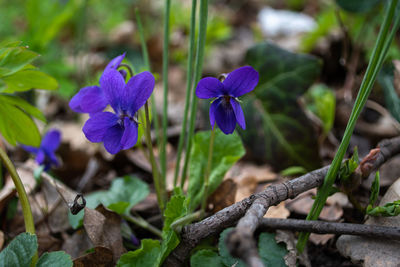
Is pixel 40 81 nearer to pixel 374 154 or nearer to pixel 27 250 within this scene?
pixel 27 250

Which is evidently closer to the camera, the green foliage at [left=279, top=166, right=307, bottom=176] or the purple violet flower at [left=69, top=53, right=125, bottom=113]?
the purple violet flower at [left=69, top=53, right=125, bottom=113]

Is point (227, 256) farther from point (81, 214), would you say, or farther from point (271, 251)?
point (81, 214)

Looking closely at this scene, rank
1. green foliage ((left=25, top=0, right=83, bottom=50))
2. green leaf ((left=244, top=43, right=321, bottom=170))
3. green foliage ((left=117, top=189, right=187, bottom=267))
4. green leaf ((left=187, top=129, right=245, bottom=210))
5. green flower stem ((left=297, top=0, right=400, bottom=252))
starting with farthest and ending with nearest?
green foliage ((left=25, top=0, right=83, bottom=50))
green leaf ((left=244, top=43, right=321, bottom=170))
green leaf ((left=187, top=129, right=245, bottom=210))
green foliage ((left=117, top=189, right=187, bottom=267))
green flower stem ((left=297, top=0, right=400, bottom=252))

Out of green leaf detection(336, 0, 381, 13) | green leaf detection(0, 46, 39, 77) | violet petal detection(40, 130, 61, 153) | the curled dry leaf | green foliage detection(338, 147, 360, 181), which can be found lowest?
the curled dry leaf

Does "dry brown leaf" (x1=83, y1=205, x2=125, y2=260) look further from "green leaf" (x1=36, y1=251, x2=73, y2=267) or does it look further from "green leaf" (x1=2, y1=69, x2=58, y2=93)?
"green leaf" (x1=2, y1=69, x2=58, y2=93)

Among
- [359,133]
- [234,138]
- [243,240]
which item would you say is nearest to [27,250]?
[243,240]

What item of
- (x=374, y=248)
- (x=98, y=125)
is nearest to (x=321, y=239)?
(x=374, y=248)

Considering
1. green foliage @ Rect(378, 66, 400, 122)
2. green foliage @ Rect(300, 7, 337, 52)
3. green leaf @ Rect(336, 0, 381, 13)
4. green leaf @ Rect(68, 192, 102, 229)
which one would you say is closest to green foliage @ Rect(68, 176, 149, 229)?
green leaf @ Rect(68, 192, 102, 229)
